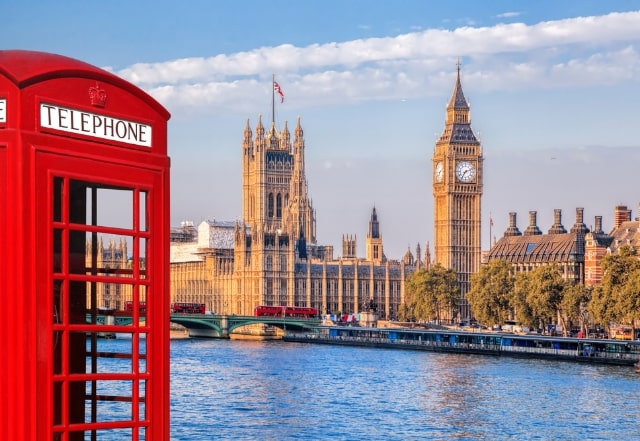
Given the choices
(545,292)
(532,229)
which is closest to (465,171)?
(532,229)

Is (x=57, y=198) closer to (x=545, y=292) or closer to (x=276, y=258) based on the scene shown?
(x=545, y=292)

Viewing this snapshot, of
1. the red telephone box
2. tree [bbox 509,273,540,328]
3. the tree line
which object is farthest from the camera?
tree [bbox 509,273,540,328]

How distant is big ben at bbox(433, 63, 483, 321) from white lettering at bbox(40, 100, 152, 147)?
10760 centimetres

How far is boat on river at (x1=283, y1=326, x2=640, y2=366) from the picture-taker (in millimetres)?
65938

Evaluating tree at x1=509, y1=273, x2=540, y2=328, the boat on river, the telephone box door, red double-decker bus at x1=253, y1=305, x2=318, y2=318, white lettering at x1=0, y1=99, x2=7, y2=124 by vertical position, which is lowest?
the boat on river

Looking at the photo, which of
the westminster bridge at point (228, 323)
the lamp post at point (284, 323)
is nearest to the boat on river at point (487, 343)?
the lamp post at point (284, 323)

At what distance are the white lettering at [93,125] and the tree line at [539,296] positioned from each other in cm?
6466

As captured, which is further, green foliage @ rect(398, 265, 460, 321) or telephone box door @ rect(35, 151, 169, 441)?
green foliage @ rect(398, 265, 460, 321)

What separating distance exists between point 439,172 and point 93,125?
10936cm

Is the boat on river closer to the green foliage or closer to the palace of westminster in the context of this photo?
the green foliage

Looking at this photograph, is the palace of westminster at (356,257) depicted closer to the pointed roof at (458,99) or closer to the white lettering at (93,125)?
the pointed roof at (458,99)

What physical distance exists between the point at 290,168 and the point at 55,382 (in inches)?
4995

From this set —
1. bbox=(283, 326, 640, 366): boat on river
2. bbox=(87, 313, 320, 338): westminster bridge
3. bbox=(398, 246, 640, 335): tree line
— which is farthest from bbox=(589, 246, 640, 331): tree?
bbox=(87, 313, 320, 338): westminster bridge

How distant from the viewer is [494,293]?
298 feet
